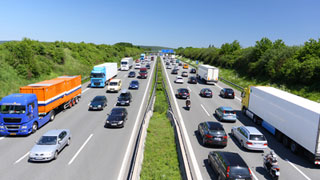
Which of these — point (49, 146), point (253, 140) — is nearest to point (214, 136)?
point (253, 140)

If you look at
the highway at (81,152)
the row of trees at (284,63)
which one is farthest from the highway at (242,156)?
the row of trees at (284,63)

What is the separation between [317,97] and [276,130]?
16.7 meters

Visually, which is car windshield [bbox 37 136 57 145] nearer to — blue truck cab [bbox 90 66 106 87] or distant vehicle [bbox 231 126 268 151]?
distant vehicle [bbox 231 126 268 151]

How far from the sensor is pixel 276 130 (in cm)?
1995

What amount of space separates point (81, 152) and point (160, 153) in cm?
544

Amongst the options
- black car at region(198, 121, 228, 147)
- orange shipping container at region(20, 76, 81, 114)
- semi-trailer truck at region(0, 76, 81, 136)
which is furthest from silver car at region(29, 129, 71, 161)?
black car at region(198, 121, 228, 147)

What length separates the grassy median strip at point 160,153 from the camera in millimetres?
13172

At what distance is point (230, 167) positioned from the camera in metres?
11.8

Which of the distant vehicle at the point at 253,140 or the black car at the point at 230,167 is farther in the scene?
the distant vehicle at the point at 253,140

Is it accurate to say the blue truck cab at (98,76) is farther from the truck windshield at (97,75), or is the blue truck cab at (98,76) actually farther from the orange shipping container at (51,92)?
the orange shipping container at (51,92)

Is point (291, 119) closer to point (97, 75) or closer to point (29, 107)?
point (29, 107)

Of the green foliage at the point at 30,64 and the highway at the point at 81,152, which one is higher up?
the green foliage at the point at 30,64

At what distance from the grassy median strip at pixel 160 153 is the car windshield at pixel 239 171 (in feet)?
9.71

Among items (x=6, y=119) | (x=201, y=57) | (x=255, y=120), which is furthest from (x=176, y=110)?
(x=201, y=57)
